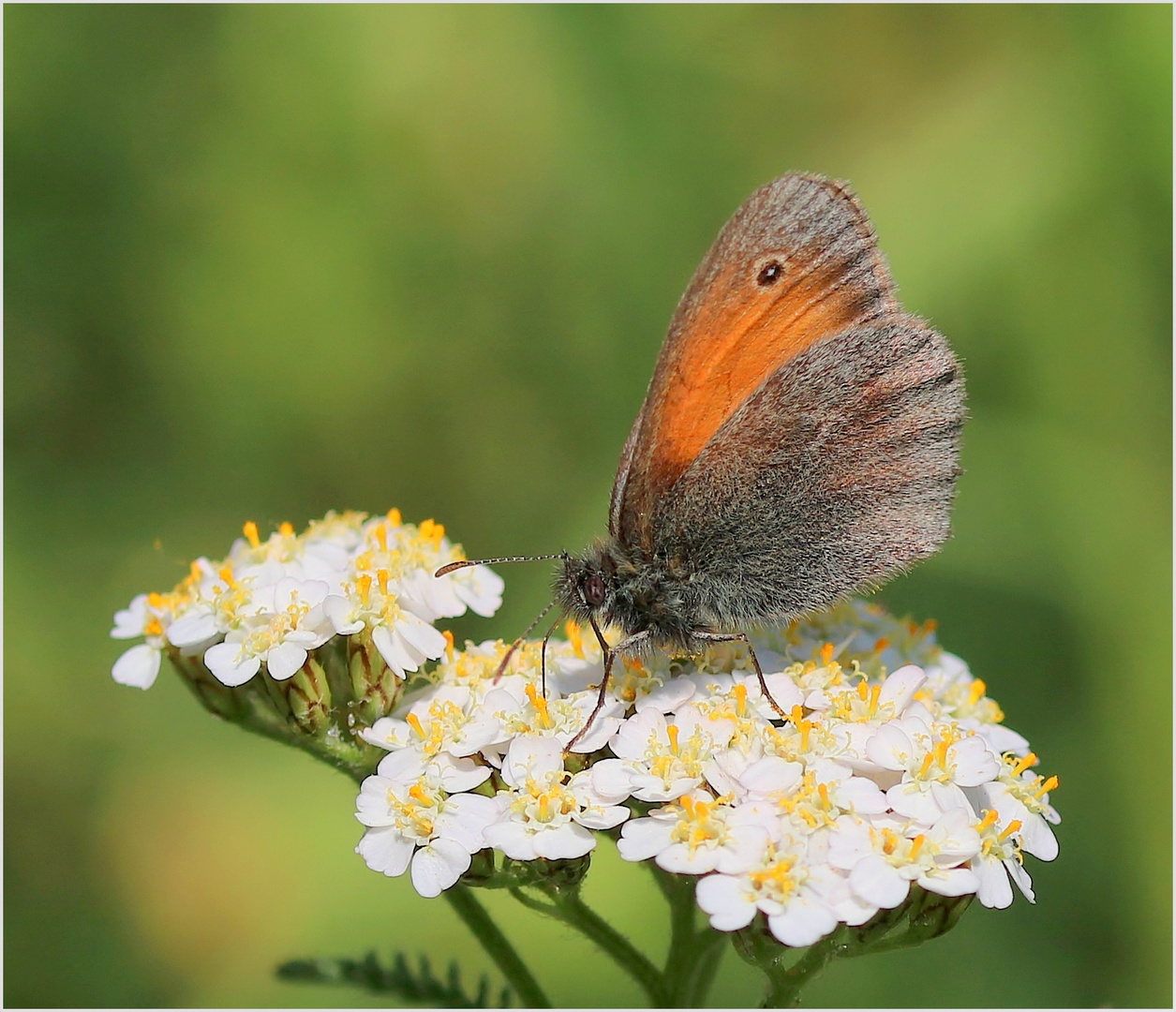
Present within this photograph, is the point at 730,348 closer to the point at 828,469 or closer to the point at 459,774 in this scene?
the point at 828,469

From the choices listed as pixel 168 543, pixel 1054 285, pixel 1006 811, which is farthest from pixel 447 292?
pixel 1006 811

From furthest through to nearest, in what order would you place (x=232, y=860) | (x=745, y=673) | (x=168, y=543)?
(x=168, y=543), (x=232, y=860), (x=745, y=673)

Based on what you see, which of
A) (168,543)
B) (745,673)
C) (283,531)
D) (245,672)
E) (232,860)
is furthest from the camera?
(168,543)

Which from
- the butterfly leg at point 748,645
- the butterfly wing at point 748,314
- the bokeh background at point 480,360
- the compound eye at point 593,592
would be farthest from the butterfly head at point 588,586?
the bokeh background at point 480,360

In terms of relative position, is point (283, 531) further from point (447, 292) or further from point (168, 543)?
point (447, 292)

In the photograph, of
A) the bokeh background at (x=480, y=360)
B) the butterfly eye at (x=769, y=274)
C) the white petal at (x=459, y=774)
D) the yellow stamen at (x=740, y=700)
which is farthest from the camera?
the bokeh background at (x=480, y=360)

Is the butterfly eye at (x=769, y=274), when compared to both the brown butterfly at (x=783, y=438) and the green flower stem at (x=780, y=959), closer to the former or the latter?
the brown butterfly at (x=783, y=438)

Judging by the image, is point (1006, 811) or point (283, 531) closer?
point (1006, 811)
